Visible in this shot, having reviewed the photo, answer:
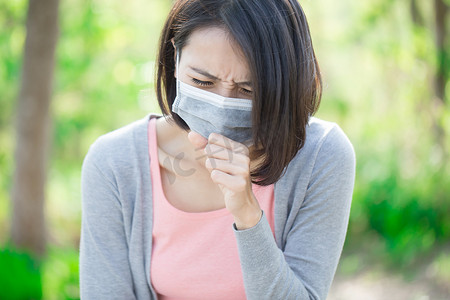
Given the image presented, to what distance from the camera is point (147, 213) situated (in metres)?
1.83

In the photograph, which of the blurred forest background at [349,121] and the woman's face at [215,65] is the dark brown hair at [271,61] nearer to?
the woman's face at [215,65]

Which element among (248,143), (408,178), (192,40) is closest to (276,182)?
(248,143)

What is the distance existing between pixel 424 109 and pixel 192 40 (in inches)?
188

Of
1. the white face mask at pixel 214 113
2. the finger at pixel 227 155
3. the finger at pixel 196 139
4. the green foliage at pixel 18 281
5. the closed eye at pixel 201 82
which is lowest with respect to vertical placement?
the green foliage at pixel 18 281

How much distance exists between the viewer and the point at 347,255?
17.5 feet

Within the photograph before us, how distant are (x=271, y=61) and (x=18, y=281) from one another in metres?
3.07

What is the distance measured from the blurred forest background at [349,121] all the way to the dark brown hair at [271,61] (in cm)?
55

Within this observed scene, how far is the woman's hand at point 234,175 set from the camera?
5.08 ft

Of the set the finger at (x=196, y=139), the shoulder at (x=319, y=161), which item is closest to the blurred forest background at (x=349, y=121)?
the finger at (x=196, y=139)

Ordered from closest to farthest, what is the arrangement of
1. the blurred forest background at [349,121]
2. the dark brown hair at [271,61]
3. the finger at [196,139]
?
the dark brown hair at [271,61] → the finger at [196,139] → the blurred forest background at [349,121]

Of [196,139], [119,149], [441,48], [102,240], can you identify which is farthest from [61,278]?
[441,48]

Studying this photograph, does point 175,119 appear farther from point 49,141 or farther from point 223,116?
point 49,141

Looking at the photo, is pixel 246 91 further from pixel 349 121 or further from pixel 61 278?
pixel 349 121

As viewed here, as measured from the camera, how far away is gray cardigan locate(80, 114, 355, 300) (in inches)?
69.2
